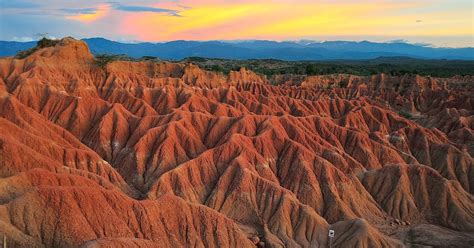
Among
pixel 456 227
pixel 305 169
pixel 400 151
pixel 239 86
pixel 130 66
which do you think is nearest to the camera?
pixel 456 227

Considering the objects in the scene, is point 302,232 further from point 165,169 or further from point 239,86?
point 239,86

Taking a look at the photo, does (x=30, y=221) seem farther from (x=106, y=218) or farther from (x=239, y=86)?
(x=239, y=86)

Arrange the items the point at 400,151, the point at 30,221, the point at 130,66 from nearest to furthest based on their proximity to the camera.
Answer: the point at 30,221, the point at 400,151, the point at 130,66

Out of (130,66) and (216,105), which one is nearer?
(216,105)

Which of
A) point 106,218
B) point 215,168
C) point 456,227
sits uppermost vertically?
point 106,218

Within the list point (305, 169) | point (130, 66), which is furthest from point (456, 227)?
point (130, 66)

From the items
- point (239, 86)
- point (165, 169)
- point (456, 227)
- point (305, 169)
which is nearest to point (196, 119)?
point (165, 169)

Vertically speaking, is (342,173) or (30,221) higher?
(30,221)
